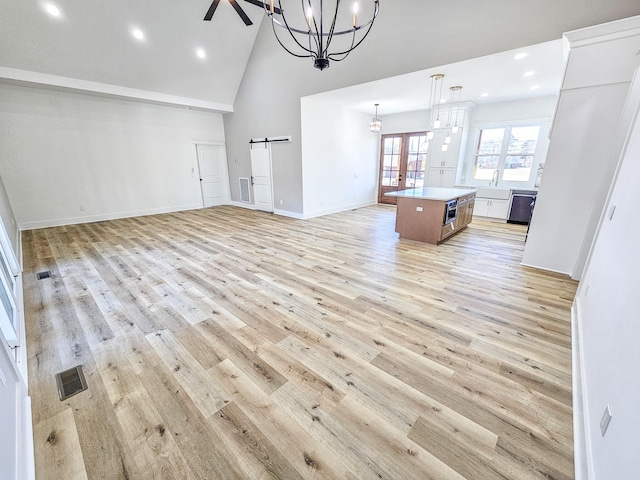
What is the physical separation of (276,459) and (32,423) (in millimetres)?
1422

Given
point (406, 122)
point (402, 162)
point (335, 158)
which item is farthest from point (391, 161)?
point (335, 158)

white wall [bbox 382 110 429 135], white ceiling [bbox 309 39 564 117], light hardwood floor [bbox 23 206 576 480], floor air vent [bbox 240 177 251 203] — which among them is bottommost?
light hardwood floor [bbox 23 206 576 480]

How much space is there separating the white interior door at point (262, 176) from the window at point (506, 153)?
224 inches

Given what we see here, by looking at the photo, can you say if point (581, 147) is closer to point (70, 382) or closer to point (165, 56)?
point (70, 382)

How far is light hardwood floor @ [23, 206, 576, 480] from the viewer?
1.32 meters

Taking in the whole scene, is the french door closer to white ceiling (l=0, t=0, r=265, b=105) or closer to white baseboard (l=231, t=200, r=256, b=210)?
white baseboard (l=231, t=200, r=256, b=210)

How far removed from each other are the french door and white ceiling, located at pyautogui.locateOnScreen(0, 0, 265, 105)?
494 centimetres

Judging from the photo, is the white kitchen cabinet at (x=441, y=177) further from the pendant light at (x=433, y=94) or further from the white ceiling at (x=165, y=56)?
the white ceiling at (x=165, y=56)

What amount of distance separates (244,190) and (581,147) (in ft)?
25.3

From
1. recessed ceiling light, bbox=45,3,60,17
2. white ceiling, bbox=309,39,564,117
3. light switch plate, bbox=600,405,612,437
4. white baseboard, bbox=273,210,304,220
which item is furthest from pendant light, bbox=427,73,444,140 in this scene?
recessed ceiling light, bbox=45,3,60,17

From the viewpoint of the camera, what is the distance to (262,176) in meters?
7.56

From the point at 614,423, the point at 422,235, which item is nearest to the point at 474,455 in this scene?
the point at 614,423

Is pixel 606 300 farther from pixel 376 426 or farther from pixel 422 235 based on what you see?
pixel 422 235

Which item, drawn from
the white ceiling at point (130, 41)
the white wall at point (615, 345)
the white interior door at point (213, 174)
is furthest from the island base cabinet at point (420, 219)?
the white interior door at point (213, 174)
